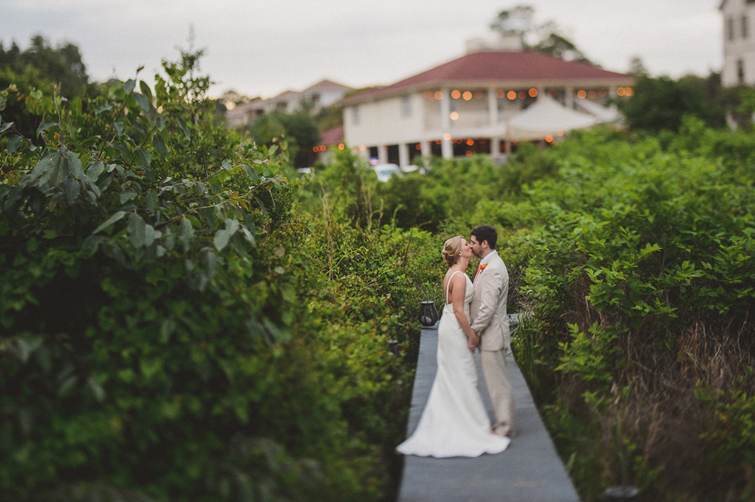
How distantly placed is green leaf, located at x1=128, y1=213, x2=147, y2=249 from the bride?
92.9 inches

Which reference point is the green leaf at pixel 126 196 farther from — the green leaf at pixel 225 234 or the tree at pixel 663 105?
the tree at pixel 663 105

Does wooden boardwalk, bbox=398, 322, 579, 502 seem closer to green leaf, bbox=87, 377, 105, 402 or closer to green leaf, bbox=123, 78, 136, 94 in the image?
green leaf, bbox=87, 377, 105, 402

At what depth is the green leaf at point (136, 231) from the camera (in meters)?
3.38

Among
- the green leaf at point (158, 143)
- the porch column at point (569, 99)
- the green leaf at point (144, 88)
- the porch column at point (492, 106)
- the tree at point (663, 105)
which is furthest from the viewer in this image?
the porch column at point (569, 99)

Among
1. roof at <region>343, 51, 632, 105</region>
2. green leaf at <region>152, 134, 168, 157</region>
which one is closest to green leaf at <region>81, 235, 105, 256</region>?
green leaf at <region>152, 134, 168, 157</region>

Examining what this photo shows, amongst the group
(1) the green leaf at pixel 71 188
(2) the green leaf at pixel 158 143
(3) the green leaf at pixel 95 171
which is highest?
(2) the green leaf at pixel 158 143

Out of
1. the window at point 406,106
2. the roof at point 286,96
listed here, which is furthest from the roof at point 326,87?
the window at point 406,106

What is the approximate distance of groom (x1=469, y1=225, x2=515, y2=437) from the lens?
4730 mm

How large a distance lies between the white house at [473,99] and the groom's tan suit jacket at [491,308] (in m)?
28.3

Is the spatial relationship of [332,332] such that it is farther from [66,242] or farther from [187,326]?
[66,242]

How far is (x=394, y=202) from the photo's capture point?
11148 mm

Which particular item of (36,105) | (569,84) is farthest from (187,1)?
(569,84)

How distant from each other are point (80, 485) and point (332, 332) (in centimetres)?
246

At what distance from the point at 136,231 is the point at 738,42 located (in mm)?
48427
